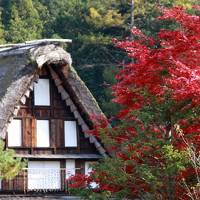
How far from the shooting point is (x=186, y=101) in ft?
39.0

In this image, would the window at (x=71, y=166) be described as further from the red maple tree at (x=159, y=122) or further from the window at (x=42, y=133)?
the red maple tree at (x=159, y=122)

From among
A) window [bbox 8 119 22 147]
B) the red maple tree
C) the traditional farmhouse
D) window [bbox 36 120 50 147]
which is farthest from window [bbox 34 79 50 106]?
the red maple tree

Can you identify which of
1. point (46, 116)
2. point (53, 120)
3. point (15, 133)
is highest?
point (46, 116)

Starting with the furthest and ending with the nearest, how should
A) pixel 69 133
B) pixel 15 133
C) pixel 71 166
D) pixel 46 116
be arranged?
pixel 71 166, pixel 69 133, pixel 46 116, pixel 15 133

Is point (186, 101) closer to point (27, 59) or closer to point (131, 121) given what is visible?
point (131, 121)

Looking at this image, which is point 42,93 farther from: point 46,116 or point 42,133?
point 42,133

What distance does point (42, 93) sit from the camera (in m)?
22.2

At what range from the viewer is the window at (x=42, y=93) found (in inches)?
870

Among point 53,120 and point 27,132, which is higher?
point 53,120

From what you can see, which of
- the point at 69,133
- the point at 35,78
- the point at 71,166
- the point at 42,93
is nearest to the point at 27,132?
the point at 42,93

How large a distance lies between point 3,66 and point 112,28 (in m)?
15.5

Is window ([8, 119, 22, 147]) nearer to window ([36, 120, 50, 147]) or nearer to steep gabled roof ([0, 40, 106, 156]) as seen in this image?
steep gabled roof ([0, 40, 106, 156])

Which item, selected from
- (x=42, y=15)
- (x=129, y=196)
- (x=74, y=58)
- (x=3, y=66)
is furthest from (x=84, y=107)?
(x=42, y=15)

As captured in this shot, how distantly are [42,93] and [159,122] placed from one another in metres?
10.4
